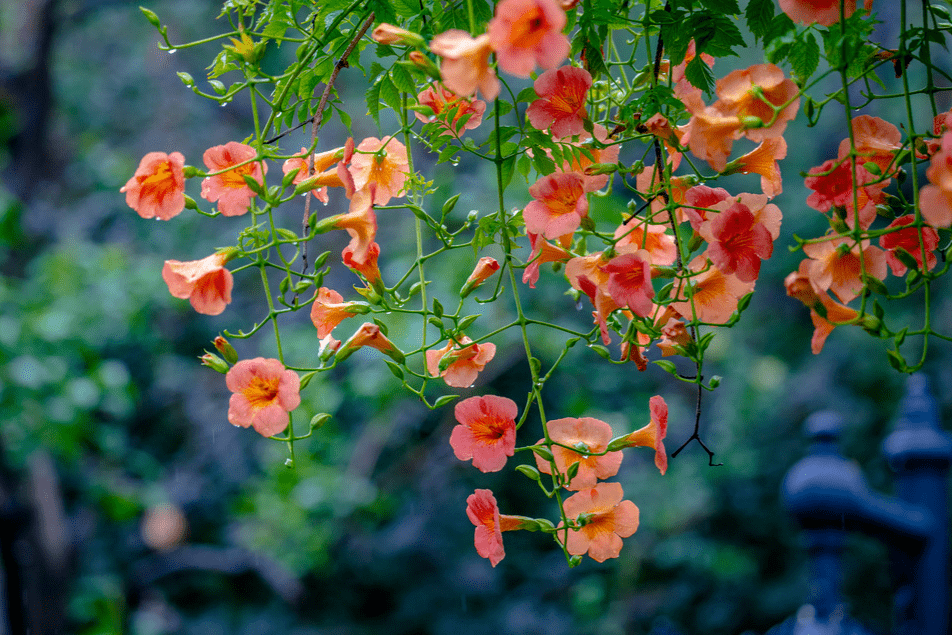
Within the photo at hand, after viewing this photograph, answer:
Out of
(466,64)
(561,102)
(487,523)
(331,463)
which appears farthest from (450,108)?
(331,463)

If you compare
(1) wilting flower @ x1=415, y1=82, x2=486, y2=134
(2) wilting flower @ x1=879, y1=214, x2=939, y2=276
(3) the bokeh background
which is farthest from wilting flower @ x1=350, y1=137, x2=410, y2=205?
(3) the bokeh background

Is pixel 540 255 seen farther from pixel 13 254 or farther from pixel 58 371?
pixel 13 254

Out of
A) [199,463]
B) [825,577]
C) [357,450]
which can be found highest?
[825,577]

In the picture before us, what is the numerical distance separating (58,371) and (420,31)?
6.42 ft

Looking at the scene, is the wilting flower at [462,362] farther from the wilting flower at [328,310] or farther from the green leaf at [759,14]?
the green leaf at [759,14]

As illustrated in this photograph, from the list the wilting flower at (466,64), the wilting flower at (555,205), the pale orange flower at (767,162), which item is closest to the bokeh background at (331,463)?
the pale orange flower at (767,162)

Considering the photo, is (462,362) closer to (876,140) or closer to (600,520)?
(600,520)

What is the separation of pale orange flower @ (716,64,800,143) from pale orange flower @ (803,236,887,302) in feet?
0.35

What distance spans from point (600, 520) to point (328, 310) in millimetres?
242

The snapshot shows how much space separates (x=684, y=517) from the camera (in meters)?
2.66

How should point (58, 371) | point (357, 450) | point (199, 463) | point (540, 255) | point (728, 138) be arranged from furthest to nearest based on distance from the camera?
1. point (199, 463)
2. point (357, 450)
3. point (58, 371)
4. point (540, 255)
5. point (728, 138)

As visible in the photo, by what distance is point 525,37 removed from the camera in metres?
0.34

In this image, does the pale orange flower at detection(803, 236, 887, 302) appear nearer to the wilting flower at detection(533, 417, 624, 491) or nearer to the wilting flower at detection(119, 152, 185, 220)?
the wilting flower at detection(533, 417, 624, 491)

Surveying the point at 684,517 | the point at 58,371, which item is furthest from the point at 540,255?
the point at 684,517
